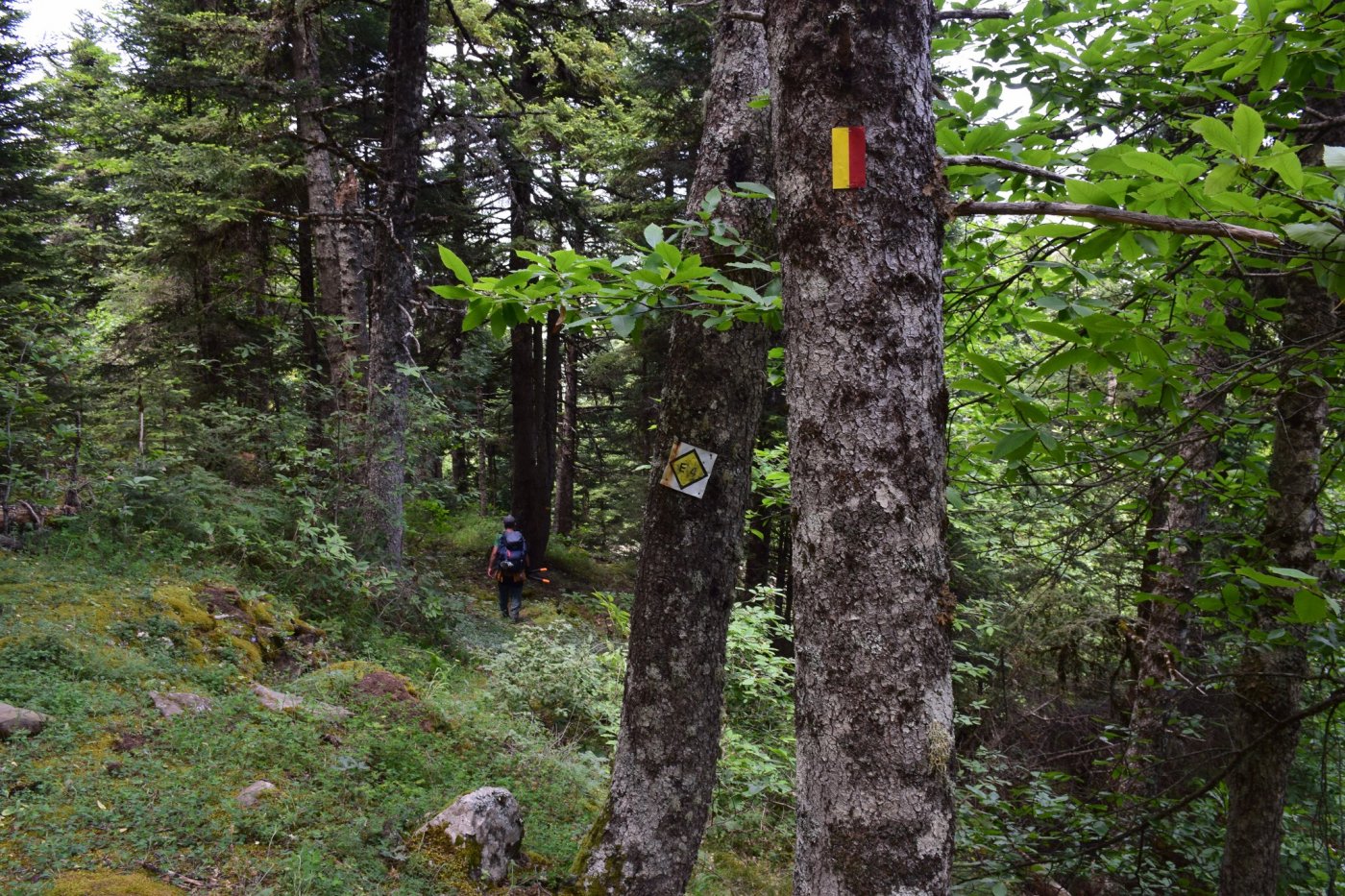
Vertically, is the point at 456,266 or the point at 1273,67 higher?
the point at 1273,67

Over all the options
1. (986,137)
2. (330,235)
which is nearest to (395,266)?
(330,235)

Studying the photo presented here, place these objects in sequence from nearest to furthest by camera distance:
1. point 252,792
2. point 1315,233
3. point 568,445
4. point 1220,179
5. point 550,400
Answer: point 1315,233 < point 1220,179 < point 252,792 < point 550,400 < point 568,445

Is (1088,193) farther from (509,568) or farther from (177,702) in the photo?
(509,568)

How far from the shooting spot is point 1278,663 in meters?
3.17

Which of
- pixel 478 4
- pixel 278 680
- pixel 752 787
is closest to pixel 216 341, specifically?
pixel 478 4

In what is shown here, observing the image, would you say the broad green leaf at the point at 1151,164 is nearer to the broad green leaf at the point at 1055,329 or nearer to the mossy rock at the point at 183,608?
the broad green leaf at the point at 1055,329

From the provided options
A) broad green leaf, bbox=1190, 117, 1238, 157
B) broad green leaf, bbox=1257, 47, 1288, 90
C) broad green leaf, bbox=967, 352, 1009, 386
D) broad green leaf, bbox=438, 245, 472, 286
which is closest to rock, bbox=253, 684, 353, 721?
broad green leaf, bbox=438, 245, 472, 286

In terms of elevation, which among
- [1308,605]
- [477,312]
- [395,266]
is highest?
[395,266]

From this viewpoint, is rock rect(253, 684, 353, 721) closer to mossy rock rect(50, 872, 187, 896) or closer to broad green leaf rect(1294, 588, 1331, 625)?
mossy rock rect(50, 872, 187, 896)

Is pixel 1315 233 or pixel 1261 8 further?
pixel 1261 8

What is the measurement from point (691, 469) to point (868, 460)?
208 centimetres

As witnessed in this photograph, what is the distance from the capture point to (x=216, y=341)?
12375mm

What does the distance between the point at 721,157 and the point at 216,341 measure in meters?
11.9

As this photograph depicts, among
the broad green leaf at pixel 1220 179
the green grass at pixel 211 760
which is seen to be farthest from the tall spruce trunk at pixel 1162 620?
the green grass at pixel 211 760
